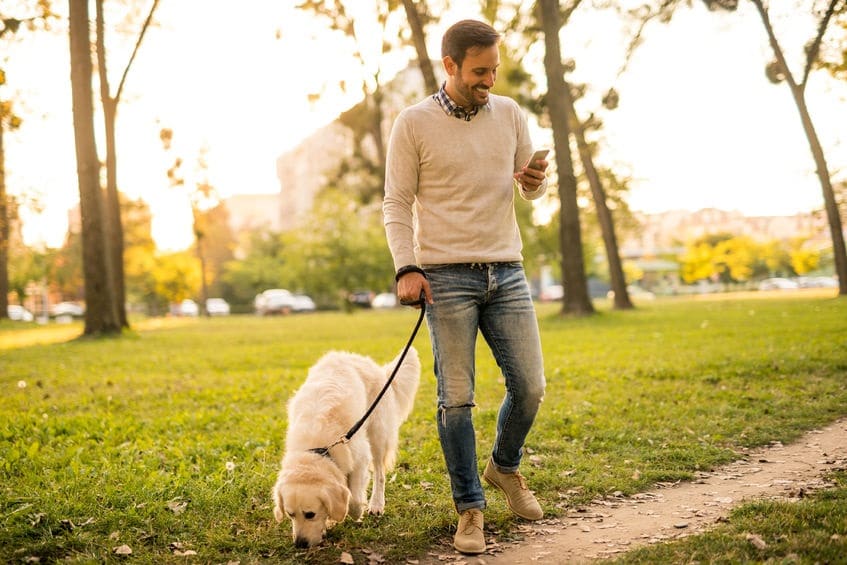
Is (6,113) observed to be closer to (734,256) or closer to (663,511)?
(663,511)

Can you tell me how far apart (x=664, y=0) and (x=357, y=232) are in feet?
81.9

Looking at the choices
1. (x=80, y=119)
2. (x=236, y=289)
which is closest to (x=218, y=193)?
(x=80, y=119)

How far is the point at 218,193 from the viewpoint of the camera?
43.6m

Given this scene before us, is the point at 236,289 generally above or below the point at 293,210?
below

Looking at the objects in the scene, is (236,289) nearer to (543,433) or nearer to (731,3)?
(731,3)

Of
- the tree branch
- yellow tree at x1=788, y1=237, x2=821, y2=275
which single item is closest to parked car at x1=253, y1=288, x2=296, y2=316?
the tree branch

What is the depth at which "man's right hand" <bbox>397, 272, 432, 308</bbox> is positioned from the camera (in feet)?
13.2

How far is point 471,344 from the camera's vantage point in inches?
165

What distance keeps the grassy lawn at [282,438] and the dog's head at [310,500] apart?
0.49 feet

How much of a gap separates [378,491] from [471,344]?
5.18 feet

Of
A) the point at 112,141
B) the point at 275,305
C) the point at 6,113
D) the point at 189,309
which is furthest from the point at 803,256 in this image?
the point at 6,113

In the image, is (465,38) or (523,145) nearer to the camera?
(465,38)

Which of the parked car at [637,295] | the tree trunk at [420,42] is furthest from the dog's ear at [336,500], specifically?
the parked car at [637,295]

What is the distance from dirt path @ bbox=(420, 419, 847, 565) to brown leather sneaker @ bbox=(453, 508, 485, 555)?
0.17 feet
